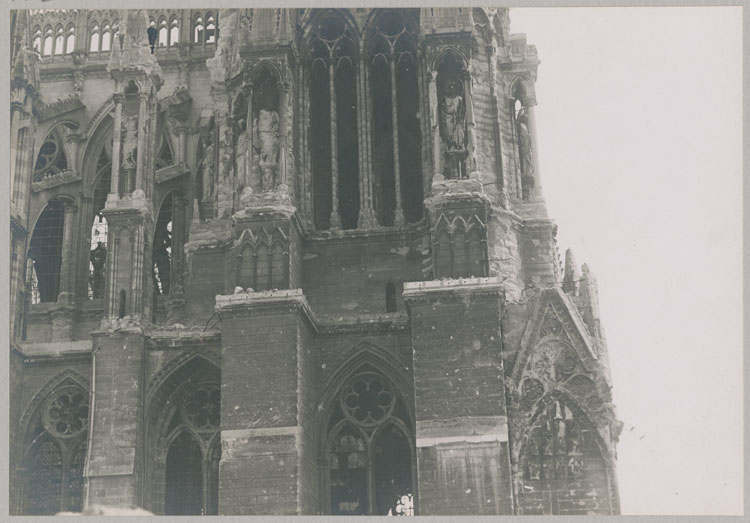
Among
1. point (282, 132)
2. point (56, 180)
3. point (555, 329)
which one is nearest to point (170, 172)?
point (56, 180)

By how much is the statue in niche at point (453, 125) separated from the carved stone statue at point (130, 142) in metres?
6.25

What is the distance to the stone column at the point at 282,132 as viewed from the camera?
2600 centimetres

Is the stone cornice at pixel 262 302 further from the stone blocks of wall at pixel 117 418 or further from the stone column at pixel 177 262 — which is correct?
the stone column at pixel 177 262

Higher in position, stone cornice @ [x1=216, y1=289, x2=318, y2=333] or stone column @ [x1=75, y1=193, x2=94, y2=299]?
stone column @ [x1=75, y1=193, x2=94, y2=299]

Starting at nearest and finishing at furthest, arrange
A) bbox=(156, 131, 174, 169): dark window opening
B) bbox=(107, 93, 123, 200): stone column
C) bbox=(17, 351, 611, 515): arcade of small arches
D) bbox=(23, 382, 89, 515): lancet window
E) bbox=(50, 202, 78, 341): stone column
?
bbox=(17, 351, 611, 515): arcade of small arches, bbox=(23, 382, 89, 515): lancet window, bbox=(107, 93, 123, 200): stone column, bbox=(50, 202, 78, 341): stone column, bbox=(156, 131, 174, 169): dark window opening

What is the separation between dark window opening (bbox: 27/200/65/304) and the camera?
31.4 meters

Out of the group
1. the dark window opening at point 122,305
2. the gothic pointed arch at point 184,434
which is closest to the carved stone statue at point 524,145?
the gothic pointed arch at point 184,434

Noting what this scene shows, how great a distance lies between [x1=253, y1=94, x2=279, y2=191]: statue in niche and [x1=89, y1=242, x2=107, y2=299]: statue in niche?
21.0ft

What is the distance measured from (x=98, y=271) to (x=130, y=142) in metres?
4.42

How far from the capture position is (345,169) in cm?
2842

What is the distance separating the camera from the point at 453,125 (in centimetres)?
2611

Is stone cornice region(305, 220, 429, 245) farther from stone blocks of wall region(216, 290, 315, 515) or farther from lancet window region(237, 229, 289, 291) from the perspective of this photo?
stone blocks of wall region(216, 290, 315, 515)

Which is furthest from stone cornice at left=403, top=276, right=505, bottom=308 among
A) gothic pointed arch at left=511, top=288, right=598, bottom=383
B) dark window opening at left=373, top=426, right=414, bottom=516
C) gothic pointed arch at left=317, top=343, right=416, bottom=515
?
dark window opening at left=373, top=426, right=414, bottom=516

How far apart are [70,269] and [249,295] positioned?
24.8ft
